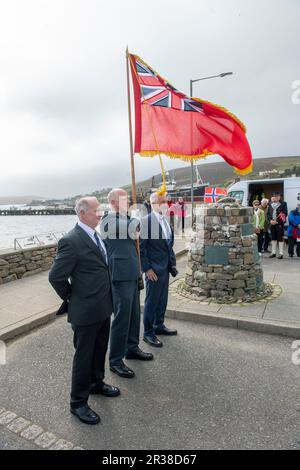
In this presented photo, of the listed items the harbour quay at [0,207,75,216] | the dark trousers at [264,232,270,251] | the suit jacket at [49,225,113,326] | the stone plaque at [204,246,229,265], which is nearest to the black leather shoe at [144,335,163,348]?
the suit jacket at [49,225,113,326]

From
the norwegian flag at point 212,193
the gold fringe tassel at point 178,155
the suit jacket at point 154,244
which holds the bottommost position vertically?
the suit jacket at point 154,244

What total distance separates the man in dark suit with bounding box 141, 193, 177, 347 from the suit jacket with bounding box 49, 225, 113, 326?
4.86ft

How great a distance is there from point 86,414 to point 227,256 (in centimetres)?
407

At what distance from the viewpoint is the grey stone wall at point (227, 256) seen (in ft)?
20.0

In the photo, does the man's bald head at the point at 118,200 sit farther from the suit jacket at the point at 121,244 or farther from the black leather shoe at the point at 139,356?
the black leather shoe at the point at 139,356

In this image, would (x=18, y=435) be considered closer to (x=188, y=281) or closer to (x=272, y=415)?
(x=272, y=415)

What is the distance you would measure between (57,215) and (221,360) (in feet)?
387

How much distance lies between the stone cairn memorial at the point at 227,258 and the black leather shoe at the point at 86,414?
3.62 m

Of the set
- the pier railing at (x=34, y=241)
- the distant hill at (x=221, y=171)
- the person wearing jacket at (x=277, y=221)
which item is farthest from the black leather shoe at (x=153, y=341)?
the distant hill at (x=221, y=171)

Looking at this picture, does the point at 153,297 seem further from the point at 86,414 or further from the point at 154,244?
the point at 86,414

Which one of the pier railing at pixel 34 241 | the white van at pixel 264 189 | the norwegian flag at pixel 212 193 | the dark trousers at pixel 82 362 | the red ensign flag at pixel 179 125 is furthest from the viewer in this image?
the white van at pixel 264 189

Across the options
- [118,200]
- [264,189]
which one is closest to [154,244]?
[118,200]

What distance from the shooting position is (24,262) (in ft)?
28.9

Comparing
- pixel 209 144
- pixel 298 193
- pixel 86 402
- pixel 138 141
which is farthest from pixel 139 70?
pixel 298 193
